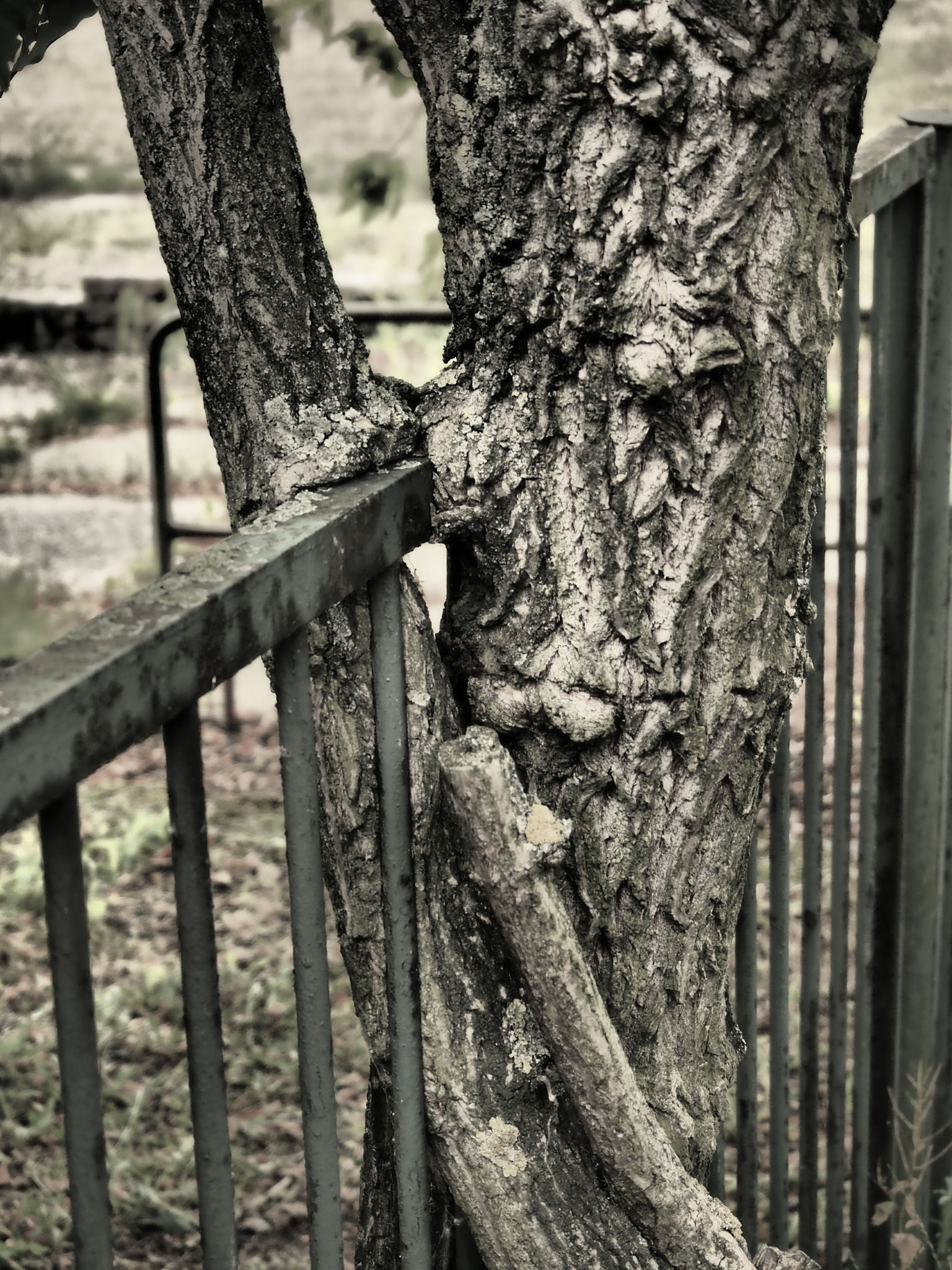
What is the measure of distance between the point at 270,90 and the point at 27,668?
594 millimetres

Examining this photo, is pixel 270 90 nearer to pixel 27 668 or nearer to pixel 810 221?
pixel 810 221

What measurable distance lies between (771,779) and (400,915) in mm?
532

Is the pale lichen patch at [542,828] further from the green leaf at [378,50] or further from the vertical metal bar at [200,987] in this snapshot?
the green leaf at [378,50]

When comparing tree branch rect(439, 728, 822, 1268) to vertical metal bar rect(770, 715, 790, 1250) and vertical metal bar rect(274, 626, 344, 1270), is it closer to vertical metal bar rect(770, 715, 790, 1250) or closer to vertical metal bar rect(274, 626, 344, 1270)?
vertical metal bar rect(274, 626, 344, 1270)

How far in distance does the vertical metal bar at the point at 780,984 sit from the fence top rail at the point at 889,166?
0.62 m

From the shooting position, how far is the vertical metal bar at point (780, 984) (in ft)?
4.81

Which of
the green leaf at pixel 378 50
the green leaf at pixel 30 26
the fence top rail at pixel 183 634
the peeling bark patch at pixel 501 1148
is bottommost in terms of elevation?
the peeling bark patch at pixel 501 1148

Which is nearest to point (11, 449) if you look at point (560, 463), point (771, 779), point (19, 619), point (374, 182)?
point (19, 619)

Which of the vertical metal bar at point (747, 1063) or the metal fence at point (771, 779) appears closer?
the metal fence at point (771, 779)

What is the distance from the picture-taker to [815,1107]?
5.78ft

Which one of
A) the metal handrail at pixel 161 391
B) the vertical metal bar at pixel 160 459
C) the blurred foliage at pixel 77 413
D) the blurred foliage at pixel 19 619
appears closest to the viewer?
the metal handrail at pixel 161 391

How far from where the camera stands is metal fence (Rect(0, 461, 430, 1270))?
0.69 meters

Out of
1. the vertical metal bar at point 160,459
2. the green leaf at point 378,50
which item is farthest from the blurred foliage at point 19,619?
the green leaf at point 378,50

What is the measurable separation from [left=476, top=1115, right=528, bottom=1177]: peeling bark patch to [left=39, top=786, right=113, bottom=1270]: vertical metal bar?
420 millimetres
